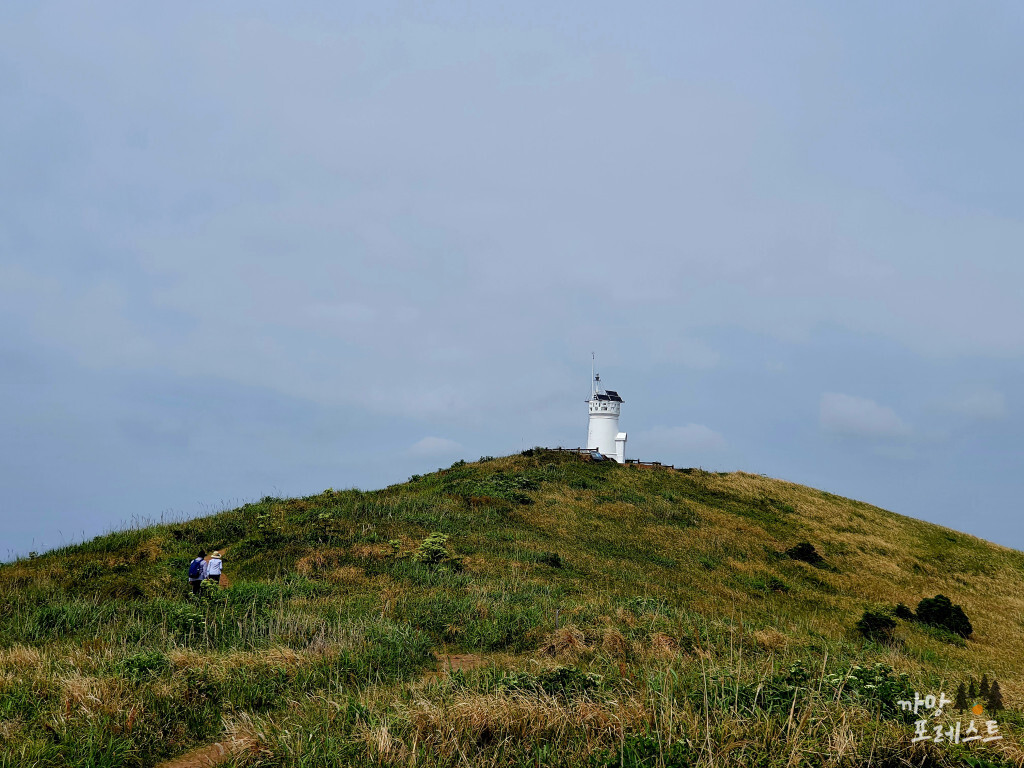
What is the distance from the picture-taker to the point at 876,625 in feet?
73.2

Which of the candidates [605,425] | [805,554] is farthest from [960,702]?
[605,425]

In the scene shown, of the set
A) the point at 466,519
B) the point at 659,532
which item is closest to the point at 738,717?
the point at 466,519

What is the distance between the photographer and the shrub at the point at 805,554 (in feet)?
110

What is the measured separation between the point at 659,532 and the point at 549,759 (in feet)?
87.3

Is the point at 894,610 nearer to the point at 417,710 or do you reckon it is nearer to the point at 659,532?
the point at 659,532

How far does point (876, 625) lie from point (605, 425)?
4528cm

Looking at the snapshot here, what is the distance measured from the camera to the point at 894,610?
27.6 m

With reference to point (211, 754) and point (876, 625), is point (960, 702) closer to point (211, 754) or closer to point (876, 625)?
point (211, 754)

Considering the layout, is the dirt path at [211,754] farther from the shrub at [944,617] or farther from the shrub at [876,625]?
the shrub at [944,617]

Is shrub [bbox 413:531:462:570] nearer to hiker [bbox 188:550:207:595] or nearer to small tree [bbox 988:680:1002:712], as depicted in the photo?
hiker [bbox 188:550:207:595]

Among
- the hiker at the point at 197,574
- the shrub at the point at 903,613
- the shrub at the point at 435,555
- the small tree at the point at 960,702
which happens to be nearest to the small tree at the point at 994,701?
the small tree at the point at 960,702

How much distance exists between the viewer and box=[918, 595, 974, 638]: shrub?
26594mm

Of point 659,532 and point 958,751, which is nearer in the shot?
point 958,751

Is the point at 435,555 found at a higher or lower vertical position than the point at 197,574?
higher
